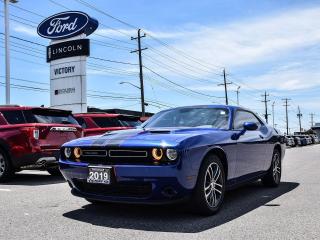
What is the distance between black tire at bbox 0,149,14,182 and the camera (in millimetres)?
9109

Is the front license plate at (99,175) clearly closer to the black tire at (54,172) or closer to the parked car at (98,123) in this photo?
the black tire at (54,172)

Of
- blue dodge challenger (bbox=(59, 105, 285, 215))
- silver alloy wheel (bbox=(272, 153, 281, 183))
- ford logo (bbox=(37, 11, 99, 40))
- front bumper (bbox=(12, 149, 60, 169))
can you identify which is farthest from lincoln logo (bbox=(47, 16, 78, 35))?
blue dodge challenger (bbox=(59, 105, 285, 215))

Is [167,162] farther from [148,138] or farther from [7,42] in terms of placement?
[7,42]

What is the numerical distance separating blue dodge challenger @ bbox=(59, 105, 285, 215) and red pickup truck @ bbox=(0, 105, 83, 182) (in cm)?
316

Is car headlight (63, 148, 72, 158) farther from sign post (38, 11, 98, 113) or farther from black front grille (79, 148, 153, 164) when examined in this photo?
sign post (38, 11, 98, 113)

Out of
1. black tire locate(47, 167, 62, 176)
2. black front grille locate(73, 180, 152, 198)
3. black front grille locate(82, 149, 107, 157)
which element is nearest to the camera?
black front grille locate(73, 180, 152, 198)

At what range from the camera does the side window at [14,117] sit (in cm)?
925

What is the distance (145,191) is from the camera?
5.07 metres

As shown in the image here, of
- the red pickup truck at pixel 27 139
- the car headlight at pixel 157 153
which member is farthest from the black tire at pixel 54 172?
the car headlight at pixel 157 153

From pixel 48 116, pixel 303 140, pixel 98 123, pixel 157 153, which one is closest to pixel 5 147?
pixel 48 116

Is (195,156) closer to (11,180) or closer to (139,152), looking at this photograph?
(139,152)

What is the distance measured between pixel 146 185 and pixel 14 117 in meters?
5.19

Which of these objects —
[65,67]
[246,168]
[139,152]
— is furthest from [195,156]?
[65,67]

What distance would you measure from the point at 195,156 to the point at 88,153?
1.30 m
